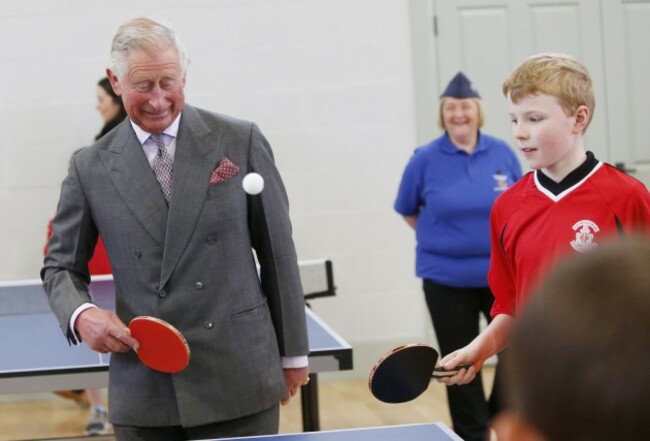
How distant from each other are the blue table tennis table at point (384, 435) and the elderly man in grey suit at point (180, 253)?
0.21 m

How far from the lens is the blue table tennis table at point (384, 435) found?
233 cm

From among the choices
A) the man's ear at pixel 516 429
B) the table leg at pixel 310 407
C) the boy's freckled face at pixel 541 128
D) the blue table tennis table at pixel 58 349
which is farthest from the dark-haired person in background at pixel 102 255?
the man's ear at pixel 516 429

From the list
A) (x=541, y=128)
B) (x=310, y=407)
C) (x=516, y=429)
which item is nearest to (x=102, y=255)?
(x=310, y=407)

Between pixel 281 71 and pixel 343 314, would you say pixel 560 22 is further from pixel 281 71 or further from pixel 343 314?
pixel 343 314

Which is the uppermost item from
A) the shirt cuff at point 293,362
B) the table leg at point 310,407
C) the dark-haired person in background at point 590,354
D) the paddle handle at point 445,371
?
the dark-haired person in background at point 590,354

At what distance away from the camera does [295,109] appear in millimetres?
6617

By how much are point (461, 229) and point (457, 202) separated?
0.12 meters

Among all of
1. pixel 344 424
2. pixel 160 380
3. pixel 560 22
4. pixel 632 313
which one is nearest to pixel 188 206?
pixel 160 380

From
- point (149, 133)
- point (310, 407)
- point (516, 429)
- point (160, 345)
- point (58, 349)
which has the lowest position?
point (310, 407)

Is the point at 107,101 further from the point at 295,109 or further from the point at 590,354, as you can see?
the point at 590,354

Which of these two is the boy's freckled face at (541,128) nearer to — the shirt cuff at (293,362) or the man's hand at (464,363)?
the man's hand at (464,363)

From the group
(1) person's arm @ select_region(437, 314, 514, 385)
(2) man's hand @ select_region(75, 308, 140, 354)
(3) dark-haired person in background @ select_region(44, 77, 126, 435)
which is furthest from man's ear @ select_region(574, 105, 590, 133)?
(3) dark-haired person in background @ select_region(44, 77, 126, 435)

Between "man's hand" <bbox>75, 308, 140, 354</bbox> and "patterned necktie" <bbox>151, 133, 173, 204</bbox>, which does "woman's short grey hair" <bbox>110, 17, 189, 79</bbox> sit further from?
"man's hand" <bbox>75, 308, 140, 354</bbox>

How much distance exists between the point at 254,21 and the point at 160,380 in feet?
14.1
